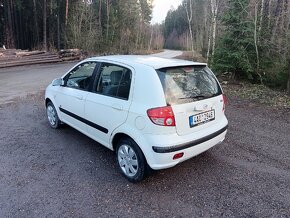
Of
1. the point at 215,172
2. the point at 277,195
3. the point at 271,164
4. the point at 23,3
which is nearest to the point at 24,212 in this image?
the point at 215,172

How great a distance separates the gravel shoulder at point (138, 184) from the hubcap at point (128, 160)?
154 mm

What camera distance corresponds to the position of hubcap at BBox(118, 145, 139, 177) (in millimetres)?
3305

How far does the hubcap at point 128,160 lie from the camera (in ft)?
10.8

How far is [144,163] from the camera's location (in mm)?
3168

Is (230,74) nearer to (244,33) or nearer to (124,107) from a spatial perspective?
(244,33)

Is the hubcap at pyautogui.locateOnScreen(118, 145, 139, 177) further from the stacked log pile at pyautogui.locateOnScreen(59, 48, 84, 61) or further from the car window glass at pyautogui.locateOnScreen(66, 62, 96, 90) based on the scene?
the stacked log pile at pyautogui.locateOnScreen(59, 48, 84, 61)

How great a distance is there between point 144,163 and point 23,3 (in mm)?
27443

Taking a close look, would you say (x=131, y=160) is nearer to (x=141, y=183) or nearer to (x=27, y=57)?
(x=141, y=183)

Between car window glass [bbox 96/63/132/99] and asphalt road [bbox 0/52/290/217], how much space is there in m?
1.14

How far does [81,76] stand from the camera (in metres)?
4.48

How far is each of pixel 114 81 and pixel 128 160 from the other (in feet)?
3.76

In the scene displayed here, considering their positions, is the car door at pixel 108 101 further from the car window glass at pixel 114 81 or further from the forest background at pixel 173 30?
the forest background at pixel 173 30

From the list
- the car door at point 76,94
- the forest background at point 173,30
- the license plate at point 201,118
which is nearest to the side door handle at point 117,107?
the car door at point 76,94

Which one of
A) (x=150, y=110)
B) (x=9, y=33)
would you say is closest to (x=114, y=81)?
(x=150, y=110)
